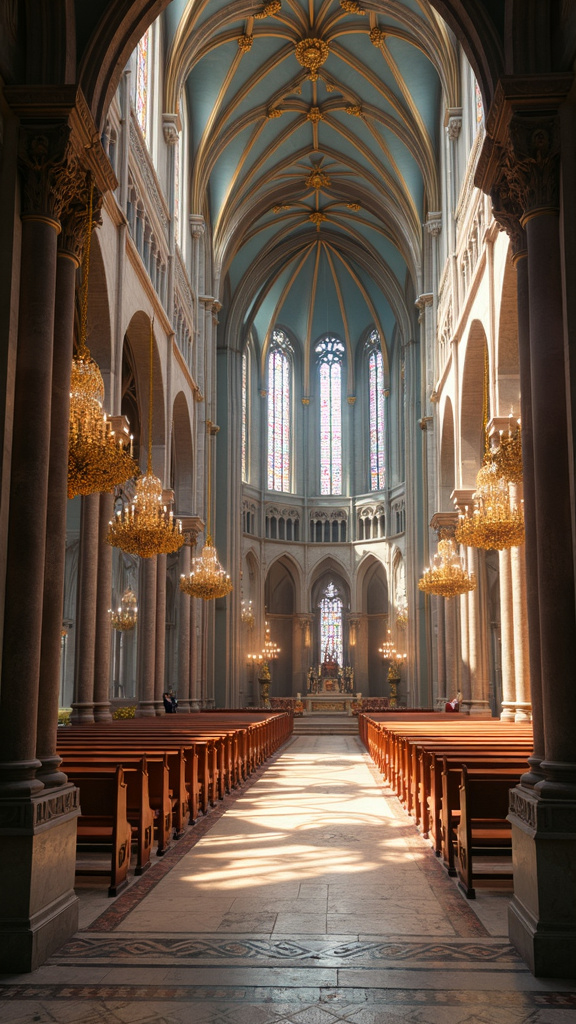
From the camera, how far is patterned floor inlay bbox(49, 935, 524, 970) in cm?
532

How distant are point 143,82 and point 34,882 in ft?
59.4

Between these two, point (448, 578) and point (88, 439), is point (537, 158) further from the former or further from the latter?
point (448, 578)

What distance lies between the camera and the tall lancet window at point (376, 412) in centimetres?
4288

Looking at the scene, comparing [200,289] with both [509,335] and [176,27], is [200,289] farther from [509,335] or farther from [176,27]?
[509,335]

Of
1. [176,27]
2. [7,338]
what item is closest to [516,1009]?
[7,338]

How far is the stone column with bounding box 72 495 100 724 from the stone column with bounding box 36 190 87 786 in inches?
299

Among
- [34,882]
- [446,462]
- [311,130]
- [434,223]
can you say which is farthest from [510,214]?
[311,130]

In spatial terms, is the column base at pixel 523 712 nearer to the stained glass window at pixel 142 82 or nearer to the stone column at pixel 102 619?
the stone column at pixel 102 619

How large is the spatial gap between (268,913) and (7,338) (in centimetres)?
433

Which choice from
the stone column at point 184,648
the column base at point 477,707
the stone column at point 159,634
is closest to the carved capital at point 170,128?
the stone column at point 159,634

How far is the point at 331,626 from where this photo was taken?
43.8 m

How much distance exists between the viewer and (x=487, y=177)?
740 cm

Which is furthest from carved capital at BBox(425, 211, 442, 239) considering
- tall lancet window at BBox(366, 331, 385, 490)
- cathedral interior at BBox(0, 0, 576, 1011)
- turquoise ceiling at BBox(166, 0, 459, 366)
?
tall lancet window at BBox(366, 331, 385, 490)

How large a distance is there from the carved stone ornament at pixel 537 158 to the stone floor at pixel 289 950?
194 inches
